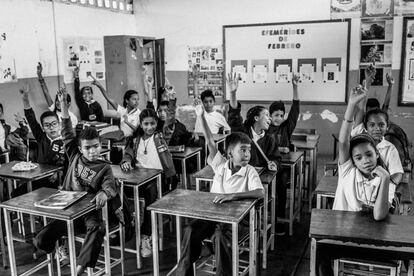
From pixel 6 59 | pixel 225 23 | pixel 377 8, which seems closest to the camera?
pixel 6 59

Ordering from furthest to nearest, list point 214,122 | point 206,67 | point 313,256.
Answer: point 206,67 → point 214,122 → point 313,256

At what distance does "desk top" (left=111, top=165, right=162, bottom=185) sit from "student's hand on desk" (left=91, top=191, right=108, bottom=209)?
0.39m

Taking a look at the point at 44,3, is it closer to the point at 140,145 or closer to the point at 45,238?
the point at 140,145

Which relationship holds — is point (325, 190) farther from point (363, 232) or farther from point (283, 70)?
point (283, 70)

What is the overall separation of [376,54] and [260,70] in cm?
171

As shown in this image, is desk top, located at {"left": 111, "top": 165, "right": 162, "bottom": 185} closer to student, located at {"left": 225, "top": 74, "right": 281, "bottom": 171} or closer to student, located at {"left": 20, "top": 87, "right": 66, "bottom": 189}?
student, located at {"left": 20, "top": 87, "right": 66, "bottom": 189}

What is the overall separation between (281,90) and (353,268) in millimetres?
4445

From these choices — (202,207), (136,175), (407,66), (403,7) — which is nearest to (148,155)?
(136,175)

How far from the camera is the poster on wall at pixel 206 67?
22.9ft

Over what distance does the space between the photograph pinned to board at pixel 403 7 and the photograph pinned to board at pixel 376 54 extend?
1.52ft

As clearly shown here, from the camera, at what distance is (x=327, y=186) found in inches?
116

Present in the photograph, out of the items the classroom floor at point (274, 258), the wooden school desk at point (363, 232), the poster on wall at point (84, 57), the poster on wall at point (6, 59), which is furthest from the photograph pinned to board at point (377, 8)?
the poster on wall at point (6, 59)

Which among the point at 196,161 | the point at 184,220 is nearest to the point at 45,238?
the point at 184,220

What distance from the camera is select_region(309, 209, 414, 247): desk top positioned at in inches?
78.3
